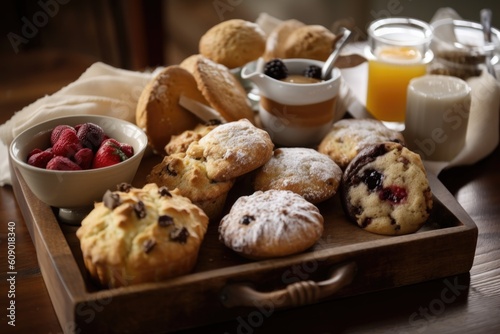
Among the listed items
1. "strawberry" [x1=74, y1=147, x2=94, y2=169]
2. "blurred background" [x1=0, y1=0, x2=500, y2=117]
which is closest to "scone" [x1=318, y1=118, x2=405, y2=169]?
"strawberry" [x1=74, y1=147, x2=94, y2=169]

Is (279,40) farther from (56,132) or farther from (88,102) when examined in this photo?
(56,132)

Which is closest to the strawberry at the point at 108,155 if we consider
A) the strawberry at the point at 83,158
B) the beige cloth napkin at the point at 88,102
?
the strawberry at the point at 83,158

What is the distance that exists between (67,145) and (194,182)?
0.31 meters

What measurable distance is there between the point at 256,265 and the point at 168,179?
1.24ft

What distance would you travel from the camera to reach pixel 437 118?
1914mm

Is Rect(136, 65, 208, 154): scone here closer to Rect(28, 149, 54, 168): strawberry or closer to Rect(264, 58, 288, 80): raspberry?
Rect(264, 58, 288, 80): raspberry

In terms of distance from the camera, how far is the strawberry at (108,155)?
152cm

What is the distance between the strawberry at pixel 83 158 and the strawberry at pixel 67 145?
20 mm

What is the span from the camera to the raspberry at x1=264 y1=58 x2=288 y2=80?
6.38ft

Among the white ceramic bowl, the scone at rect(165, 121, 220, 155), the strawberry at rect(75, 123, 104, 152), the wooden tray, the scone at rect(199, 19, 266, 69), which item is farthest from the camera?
the scone at rect(199, 19, 266, 69)

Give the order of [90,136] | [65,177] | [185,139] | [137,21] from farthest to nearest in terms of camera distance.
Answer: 1. [137,21]
2. [185,139]
3. [90,136]
4. [65,177]

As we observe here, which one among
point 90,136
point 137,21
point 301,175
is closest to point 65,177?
point 90,136

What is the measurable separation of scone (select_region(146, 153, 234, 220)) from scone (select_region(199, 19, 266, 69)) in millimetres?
616

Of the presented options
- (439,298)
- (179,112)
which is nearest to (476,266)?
(439,298)
